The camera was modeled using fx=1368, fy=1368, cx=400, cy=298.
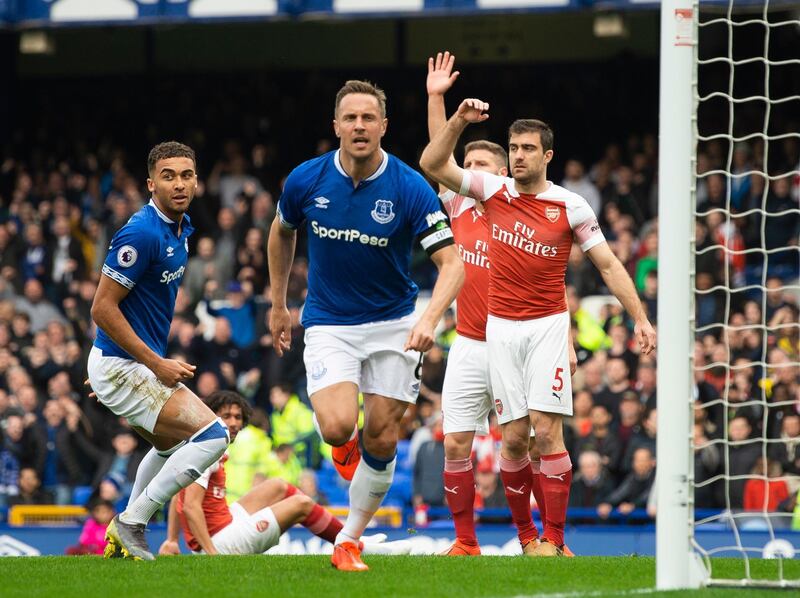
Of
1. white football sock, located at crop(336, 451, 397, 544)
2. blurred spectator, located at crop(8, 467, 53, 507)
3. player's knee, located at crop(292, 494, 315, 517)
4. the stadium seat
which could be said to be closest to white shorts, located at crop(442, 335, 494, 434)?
player's knee, located at crop(292, 494, 315, 517)

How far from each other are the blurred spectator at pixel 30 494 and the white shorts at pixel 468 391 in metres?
7.94

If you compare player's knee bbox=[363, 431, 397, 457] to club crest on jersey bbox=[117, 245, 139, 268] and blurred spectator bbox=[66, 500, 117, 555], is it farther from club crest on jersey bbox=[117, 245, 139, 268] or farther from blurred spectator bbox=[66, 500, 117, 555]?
blurred spectator bbox=[66, 500, 117, 555]

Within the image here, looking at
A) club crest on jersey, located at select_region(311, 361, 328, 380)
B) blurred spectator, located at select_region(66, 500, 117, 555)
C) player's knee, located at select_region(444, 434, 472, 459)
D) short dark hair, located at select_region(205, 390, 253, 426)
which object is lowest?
blurred spectator, located at select_region(66, 500, 117, 555)

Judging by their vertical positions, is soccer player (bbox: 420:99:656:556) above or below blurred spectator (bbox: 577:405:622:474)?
above

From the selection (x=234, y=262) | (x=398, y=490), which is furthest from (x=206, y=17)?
(x=398, y=490)

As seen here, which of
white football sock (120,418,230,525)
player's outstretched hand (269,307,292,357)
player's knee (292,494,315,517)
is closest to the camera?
white football sock (120,418,230,525)

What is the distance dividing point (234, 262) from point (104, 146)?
4.85m

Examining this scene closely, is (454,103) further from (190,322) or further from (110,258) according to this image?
(110,258)

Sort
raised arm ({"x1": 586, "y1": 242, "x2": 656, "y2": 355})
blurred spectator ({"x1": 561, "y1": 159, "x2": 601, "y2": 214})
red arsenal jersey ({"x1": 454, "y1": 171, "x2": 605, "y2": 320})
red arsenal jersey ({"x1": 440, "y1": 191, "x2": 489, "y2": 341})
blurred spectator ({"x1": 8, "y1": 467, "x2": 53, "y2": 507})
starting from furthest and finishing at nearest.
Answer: blurred spectator ({"x1": 561, "y1": 159, "x2": 601, "y2": 214}), blurred spectator ({"x1": 8, "y1": 467, "x2": 53, "y2": 507}), red arsenal jersey ({"x1": 440, "y1": 191, "x2": 489, "y2": 341}), red arsenal jersey ({"x1": 454, "y1": 171, "x2": 605, "y2": 320}), raised arm ({"x1": 586, "y1": 242, "x2": 656, "y2": 355})

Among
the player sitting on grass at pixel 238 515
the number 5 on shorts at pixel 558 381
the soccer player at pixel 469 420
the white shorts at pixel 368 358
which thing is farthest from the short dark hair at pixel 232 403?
the number 5 on shorts at pixel 558 381

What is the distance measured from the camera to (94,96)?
24.7 m

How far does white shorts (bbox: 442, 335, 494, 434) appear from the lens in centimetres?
968

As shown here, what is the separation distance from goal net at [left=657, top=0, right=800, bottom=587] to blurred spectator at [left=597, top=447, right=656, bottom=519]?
1.65 feet

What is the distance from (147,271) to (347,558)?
2.13 metres
